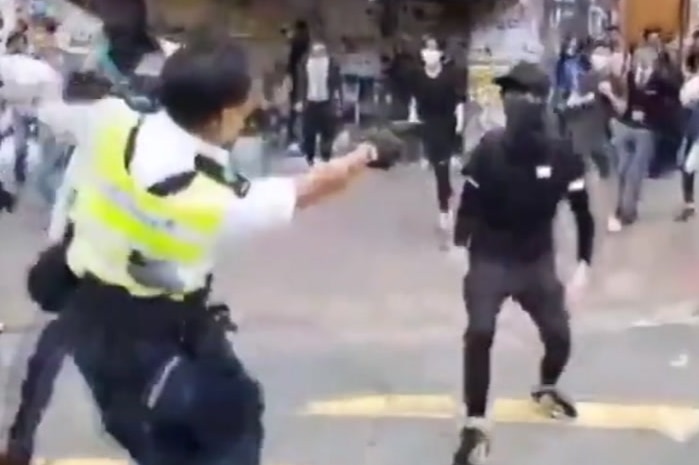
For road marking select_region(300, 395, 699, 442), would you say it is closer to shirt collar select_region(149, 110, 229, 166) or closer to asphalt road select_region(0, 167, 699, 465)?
asphalt road select_region(0, 167, 699, 465)

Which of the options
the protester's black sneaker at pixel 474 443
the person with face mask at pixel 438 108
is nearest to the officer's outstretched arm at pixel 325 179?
the person with face mask at pixel 438 108

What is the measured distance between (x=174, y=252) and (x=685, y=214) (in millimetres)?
560

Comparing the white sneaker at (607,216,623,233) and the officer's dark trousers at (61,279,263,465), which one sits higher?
the white sneaker at (607,216,623,233)

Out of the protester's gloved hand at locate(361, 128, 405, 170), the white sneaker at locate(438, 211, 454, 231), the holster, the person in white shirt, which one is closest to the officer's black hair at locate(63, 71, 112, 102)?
the person in white shirt

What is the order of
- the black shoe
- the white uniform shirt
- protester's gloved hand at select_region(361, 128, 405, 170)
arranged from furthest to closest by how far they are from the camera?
1. the black shoe
2. protester's gloved hand at select_region(361, 128, 405, 170)
3. the white uniform shirt

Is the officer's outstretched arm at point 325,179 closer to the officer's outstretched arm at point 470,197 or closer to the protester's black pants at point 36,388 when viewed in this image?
the officer's outstretched arm at point 470,197

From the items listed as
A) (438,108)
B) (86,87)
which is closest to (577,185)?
(438,108)

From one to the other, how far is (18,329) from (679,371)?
69 centimetres

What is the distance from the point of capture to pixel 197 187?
121cm

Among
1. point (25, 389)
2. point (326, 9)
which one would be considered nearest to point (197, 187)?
point (326, 9)

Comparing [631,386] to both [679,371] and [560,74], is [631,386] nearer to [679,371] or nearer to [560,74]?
[679,371]

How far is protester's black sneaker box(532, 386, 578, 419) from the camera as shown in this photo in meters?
1.46

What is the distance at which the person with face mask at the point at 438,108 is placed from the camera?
1.34 m

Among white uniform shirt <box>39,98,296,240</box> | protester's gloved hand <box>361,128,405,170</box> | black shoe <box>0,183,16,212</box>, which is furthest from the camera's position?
black shoe <box>0,183,16,212</box>
